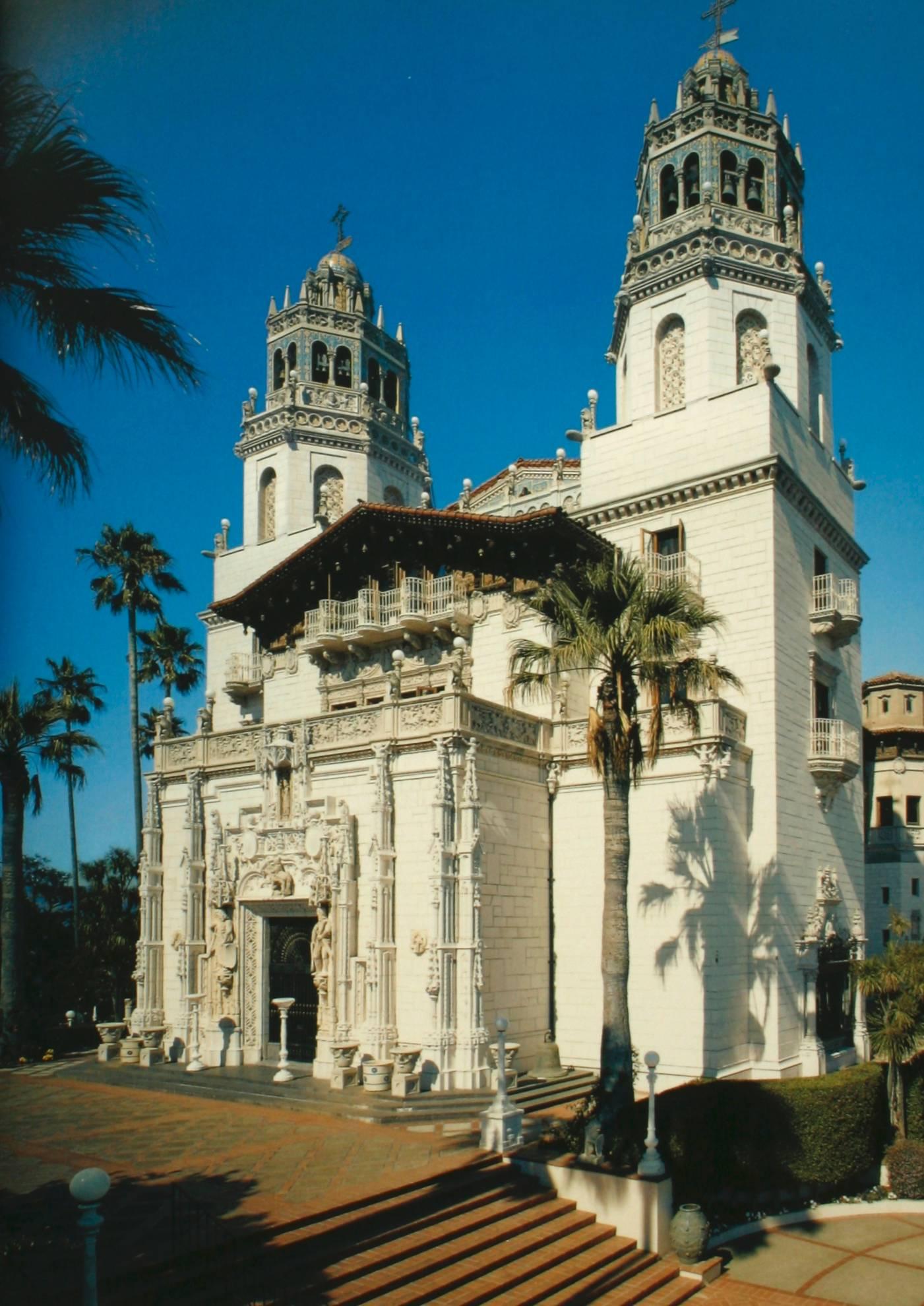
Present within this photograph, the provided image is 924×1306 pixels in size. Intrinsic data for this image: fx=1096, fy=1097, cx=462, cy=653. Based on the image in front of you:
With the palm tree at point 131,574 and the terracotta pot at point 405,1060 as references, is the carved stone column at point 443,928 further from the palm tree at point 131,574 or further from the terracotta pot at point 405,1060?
the palm tree at point 131,574

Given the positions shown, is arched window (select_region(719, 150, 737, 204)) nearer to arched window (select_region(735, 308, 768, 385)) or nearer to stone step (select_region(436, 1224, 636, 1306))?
arched window (select_region(735, 308, 768, 385))

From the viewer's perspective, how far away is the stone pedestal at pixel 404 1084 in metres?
19.9

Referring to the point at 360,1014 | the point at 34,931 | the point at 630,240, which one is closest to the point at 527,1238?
the point at 360,1014

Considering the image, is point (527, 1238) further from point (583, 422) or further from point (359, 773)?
point (583, 422)

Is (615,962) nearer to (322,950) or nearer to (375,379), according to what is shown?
(322,950)

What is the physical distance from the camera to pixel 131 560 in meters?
38.7

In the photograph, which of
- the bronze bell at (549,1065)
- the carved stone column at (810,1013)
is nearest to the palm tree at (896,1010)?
the carved stone column at (810,1013)

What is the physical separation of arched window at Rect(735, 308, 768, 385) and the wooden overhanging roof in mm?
6177

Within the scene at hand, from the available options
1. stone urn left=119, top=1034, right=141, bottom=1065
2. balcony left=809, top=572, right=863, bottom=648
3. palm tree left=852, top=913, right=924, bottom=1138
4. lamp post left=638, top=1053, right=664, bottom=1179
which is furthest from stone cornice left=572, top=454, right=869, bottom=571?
stone urn left=119, top=1034, right=141, bottom=1065

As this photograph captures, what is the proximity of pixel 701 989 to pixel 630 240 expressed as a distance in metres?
19.7

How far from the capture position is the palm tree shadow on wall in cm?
2217

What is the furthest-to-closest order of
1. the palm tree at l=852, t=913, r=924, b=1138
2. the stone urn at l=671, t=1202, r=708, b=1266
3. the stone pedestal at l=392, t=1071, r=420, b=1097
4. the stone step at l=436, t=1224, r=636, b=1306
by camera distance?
the palm tree at l=852, t=913, r=924, b=1138, the stone pedestal at l=392, t=1071, r=420, b=1097, the stone urn at l=671, t=1202, r=708, b=1266, the stone step at l=436, t=1224, r=636, b=1306

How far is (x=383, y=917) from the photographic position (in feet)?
72.0

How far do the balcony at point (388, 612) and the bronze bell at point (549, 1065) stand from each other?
1018 cm
